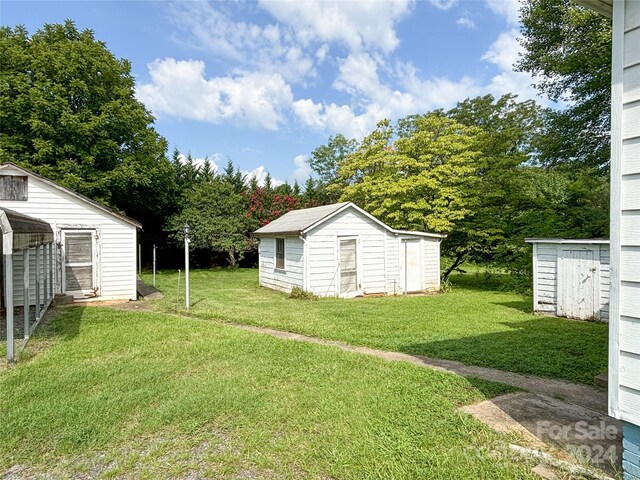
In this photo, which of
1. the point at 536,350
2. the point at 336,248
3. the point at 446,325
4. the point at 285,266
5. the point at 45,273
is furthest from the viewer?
the point at 285,266

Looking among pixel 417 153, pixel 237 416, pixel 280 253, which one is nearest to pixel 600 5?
pixel 237 416

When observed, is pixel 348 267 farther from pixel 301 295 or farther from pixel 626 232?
pixel 626 232

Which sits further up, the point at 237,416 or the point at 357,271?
the point at 357,271

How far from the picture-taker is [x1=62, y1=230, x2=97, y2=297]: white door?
1057cm

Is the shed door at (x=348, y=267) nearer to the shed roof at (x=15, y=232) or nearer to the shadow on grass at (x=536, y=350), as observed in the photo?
the shadow on grass at (x=536, y=350)

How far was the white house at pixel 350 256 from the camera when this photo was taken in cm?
1257

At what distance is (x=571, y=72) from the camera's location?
47.6 ft

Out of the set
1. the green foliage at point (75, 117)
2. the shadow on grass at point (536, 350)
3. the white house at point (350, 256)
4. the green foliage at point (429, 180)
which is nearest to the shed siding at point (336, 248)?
the white house at point (350, 256)

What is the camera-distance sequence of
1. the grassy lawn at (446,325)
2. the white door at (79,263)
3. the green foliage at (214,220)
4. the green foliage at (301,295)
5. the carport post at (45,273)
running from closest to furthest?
the grassy lawn at (446,325) → the carport post at (45,273) → the white door at (79,263) → the green foliage at (301,295) → the green foliage at (214,220)

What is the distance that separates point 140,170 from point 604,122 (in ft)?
70.6

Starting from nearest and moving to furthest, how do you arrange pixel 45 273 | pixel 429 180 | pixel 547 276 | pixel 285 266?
pixel 45 273 < pixel 547 276 < pixel 285 266 < pixel 429 180

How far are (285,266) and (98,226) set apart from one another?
6172 millimetres

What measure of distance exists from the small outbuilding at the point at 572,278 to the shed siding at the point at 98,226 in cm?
1150

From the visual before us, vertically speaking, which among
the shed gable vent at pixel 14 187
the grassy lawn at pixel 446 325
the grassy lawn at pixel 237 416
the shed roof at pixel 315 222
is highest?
the shed gable vent at pixel 14 187
